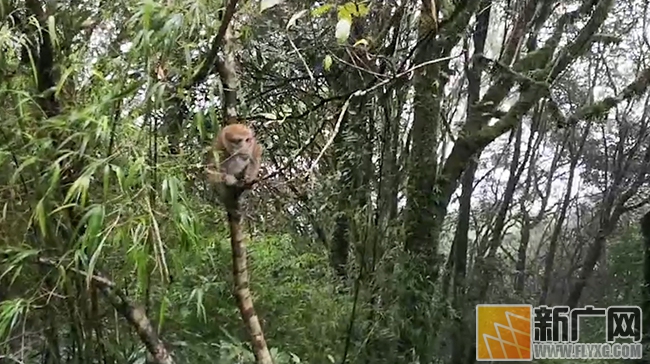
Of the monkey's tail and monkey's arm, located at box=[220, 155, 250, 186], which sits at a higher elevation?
monkey's arm, located at box=[220, 155, 250, 186]

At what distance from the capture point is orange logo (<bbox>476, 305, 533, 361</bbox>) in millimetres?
1477

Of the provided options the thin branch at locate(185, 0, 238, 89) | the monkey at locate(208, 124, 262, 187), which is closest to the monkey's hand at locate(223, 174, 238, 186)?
the monkey at locate(208, 124, 262, 187)

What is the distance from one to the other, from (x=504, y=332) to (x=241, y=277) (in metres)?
0.80

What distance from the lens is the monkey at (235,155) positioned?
3.23 ft

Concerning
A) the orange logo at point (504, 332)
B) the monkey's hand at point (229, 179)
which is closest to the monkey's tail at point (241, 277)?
the monkey's hand at point (229, 179)

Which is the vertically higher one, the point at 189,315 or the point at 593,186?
the point at 593,186

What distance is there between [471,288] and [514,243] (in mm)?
428

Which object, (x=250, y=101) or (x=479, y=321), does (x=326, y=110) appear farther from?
(x=479, y=321)

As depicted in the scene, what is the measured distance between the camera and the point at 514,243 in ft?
6.64

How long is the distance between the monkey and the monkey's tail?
23 millimetres

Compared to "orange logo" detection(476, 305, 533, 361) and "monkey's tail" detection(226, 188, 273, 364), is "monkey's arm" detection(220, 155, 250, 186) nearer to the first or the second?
"monkey's tail" detection(226, 188, 273, 364)

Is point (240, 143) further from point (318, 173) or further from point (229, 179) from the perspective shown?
point (318, 173)

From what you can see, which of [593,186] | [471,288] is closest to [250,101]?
[471,288]

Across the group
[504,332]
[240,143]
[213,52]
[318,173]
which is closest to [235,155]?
[240,143]
